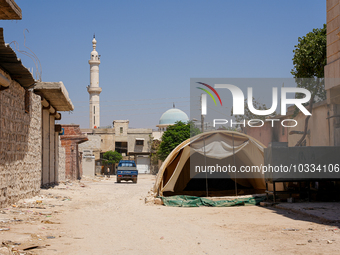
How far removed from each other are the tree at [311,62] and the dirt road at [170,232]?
9.13m

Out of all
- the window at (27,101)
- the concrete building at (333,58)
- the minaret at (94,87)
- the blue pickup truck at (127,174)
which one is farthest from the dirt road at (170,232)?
the minaret at (94,87)

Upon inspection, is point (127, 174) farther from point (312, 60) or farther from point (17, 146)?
point (17, 146)

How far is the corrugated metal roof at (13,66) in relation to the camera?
9.00 m

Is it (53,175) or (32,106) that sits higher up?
(32,106)

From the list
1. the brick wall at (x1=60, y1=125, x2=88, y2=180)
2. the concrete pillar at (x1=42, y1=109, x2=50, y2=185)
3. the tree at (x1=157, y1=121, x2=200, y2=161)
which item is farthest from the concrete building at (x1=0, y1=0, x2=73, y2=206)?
the tree at (x1=157, y1=121, x2=200, y2=161)

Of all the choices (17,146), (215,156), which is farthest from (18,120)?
(215,156)

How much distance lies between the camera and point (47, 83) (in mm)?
15023

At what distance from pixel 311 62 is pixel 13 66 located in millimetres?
12678

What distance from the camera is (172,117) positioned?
64.1 meters

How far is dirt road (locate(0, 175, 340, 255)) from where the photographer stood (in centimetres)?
579

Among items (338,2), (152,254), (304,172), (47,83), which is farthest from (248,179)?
(152,254)

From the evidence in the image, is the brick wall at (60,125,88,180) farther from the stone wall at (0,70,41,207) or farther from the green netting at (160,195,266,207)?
the green netting at (160,195,266,207)

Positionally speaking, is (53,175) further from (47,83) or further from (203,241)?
(203,241)

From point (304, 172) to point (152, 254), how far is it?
295 inches
